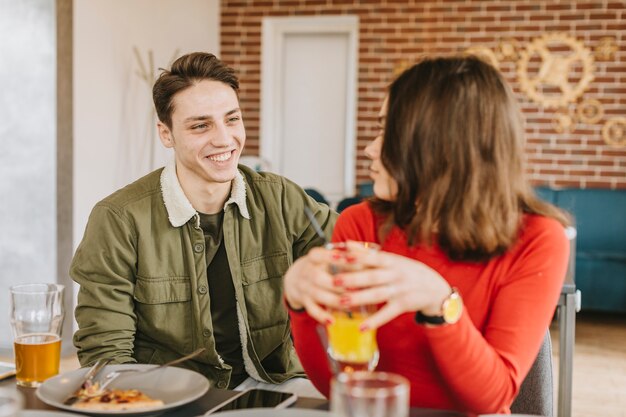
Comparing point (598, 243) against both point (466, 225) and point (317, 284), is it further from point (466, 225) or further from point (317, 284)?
point (317, 284)

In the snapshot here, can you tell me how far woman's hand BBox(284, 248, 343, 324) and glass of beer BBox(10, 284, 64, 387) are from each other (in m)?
0.46

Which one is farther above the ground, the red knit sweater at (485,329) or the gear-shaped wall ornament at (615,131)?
the gear-shaped wall ornament at (615,131)

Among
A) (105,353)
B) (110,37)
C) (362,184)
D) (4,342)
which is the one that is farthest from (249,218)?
(362,184)

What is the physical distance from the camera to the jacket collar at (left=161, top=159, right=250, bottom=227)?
1.81 metres

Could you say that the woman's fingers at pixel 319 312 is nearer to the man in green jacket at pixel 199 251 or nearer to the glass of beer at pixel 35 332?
the glass of beer at pixel 35 332

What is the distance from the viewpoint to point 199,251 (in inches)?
70.7

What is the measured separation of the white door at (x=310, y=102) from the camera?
6.38 metres

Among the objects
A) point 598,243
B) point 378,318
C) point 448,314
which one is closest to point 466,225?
point 448,314

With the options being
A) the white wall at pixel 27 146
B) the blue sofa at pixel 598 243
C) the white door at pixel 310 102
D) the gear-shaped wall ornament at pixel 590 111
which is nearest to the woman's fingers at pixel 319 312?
the white wall at pixel 27 146

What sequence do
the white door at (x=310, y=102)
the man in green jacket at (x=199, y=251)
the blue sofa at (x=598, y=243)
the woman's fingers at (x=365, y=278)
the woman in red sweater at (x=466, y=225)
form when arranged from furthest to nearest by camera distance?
the white door at (x=310, y=102)
the blue sofa at (x=598, y=243)
the man in green jacket at (x=199, y=251)
the woman in red sweater at (x=466, y=225)
the woman's fingers at (x=365, y=278)

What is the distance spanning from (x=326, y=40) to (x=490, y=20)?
137cm

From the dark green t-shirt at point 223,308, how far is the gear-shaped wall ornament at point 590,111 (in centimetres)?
476

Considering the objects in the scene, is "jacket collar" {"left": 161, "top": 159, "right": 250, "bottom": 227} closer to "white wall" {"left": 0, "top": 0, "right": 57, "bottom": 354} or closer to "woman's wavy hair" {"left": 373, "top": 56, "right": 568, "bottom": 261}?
"woman's wavy hair" {"left": 373, "top": 56, "right": 568, "bottom": 261}

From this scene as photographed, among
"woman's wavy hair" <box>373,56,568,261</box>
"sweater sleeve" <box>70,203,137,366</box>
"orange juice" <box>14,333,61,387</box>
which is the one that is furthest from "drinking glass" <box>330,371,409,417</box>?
"sweater sleeve" <box>70,203,137,366</box>
